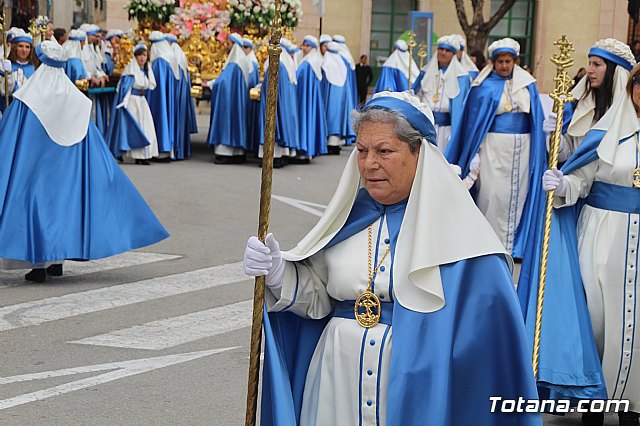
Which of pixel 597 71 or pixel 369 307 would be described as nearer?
pixel 369 307

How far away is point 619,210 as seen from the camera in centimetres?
584

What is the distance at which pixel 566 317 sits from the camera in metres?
5.76

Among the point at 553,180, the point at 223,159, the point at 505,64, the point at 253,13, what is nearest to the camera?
the point at 553,180

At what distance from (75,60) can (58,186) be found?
754cm

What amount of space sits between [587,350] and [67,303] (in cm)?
397

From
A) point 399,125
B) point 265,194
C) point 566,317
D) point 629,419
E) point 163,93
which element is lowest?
point 629,419

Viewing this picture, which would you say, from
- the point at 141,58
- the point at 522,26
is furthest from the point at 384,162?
the point at 522,26

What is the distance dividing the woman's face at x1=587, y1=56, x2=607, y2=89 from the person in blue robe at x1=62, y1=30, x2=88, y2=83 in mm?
10394

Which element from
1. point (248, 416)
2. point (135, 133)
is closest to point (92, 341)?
point (248, 416)

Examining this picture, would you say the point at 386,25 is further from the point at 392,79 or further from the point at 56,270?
the point at 56,270

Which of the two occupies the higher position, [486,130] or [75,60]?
[75,60]

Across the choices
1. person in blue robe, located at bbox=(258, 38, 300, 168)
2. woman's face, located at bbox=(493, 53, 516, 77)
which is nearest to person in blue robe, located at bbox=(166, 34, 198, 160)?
person in blue robe, located at bbox=(258, 38, 300, 168)

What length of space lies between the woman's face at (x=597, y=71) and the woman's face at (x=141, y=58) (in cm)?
1111

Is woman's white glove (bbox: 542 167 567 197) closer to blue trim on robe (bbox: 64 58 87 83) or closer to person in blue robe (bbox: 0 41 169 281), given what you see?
person in blue robe (bbox: 0 41 169 281)
